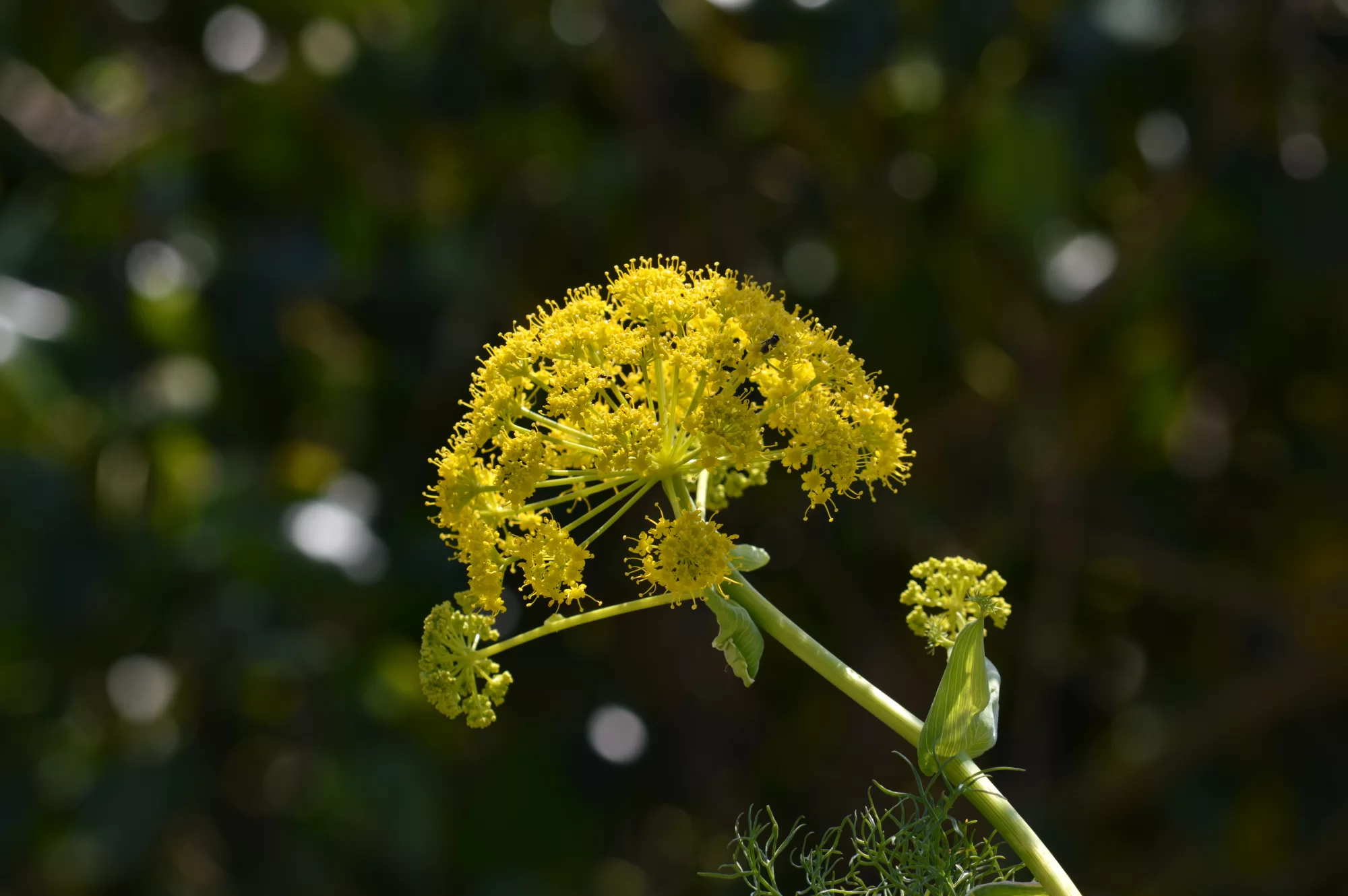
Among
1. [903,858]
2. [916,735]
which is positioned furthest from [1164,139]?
[916,735]

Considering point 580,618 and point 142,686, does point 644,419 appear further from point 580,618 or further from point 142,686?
point 142,686

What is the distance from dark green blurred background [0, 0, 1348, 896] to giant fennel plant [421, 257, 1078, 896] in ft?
8.71

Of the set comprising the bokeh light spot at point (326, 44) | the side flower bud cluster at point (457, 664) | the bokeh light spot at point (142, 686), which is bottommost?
the bokeh light spot at point (142, 686)

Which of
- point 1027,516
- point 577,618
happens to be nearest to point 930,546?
point 1027,516

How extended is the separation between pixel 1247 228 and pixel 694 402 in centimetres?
339

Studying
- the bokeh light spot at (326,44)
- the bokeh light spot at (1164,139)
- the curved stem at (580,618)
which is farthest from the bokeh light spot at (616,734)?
the curved stem at (580,618)

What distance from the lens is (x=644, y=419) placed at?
3.41 feet

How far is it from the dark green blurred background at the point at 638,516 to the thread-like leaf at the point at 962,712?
283 centimetres

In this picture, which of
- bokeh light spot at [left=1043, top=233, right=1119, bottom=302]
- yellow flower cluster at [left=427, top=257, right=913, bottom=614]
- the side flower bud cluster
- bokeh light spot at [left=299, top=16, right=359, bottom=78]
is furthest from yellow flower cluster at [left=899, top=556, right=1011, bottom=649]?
bokeh light spot at [left=299, top=16, right=359, bottom=78]

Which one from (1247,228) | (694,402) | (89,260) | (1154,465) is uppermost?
(1247,228)

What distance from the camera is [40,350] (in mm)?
4031

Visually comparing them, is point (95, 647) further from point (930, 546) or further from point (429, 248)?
point (930, 546)

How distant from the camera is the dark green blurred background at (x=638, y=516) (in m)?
3.87

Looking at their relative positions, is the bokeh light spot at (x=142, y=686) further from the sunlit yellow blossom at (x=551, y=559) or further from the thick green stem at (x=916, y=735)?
the thick green stem at (x=916, y=735)
